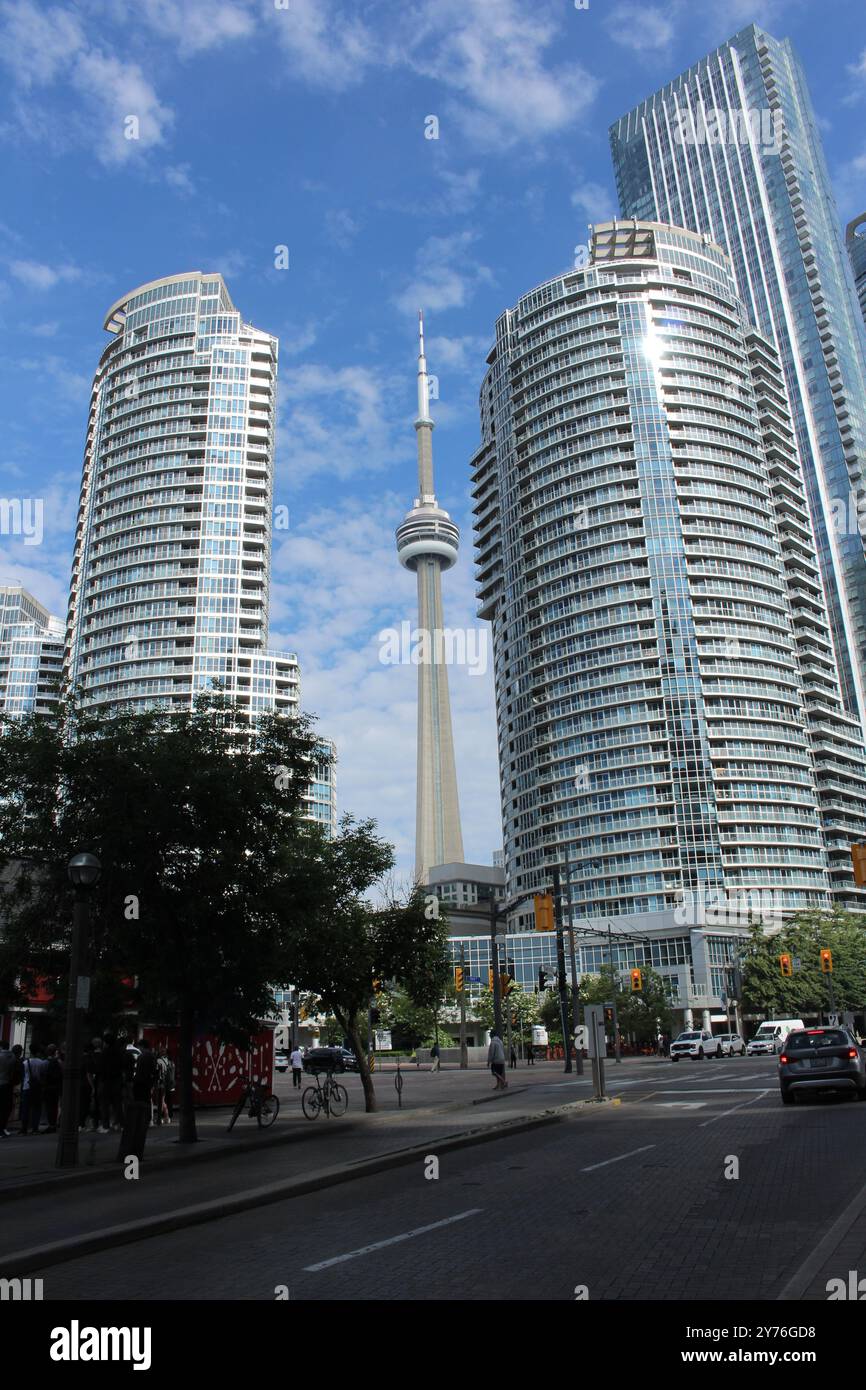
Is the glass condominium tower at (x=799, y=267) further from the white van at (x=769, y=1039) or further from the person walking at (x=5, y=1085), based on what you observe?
the person walking at (x=5, y=1085)

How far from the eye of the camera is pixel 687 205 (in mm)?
199500

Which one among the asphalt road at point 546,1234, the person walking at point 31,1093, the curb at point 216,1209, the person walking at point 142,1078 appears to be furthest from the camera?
the person walking at point 31,1093

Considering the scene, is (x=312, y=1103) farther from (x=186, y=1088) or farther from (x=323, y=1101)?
(x=186, y=1088)

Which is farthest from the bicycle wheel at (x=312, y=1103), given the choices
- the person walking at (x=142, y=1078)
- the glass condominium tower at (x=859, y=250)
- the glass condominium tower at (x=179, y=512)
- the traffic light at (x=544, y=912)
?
the glass condominium tower at (x=859, y=250)

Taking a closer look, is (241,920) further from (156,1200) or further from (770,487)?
(770,487)

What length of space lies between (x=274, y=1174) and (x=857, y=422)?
17850cm

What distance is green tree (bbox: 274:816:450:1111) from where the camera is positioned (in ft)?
78.5

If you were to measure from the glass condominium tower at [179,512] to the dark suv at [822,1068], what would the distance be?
103179 millimetres

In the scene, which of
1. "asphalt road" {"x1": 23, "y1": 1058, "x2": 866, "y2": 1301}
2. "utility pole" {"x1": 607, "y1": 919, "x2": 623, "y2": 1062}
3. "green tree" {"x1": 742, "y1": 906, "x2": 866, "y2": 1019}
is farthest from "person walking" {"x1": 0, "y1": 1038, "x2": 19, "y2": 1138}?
"green tree" {"x1": 742, "y1": 906, "x2": 866, "y2": 1019}

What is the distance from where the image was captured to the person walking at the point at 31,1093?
2192cm

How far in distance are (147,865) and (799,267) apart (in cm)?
18595

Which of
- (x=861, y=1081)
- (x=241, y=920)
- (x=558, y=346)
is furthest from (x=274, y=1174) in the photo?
(x=558, y=346)

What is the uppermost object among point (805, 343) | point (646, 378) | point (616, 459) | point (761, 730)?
point (805, 343)

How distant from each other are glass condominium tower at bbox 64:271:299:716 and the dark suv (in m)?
103
